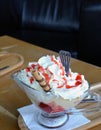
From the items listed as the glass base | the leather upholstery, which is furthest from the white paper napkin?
the leather upholstery

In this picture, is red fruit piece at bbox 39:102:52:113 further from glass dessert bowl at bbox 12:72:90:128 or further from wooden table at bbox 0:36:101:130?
wooden table at bbox 0:36:101:130

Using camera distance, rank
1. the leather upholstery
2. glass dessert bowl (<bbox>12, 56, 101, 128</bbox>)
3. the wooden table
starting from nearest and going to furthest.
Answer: glass dessert bowl (<bbox>12, 56, 101, 128</bbox>) < the wooden table < the leather upholstery

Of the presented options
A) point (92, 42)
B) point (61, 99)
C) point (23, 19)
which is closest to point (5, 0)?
point (23, 19)

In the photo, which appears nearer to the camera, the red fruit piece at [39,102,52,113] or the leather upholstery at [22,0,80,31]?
the red fruit piece at [39,102,52,113]

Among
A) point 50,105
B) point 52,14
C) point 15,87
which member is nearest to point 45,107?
point 50,105

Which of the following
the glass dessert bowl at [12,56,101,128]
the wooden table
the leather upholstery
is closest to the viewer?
the glass dessert bowl at [12,56,101,128]

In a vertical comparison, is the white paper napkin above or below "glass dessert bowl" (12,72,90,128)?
below

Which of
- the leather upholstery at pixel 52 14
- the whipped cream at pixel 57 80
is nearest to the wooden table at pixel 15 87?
the whipped cream at pixel 57 80
